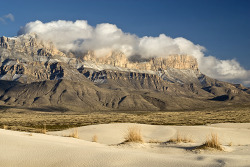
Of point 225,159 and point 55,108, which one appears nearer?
point 225,159

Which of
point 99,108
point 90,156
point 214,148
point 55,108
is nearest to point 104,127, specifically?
point 214,148

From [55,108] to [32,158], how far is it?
174062 millimetres

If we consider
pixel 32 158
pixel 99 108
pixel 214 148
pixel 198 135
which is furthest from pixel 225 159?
pixel 99 108

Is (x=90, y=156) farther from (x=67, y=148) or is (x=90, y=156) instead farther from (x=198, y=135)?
(x=198, y=135)

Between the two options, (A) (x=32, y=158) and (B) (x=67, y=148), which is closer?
(A) (x=32, y=158)

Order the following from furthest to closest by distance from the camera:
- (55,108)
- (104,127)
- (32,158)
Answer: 1. (55,108)
2. (104,127)
3. (32,158)

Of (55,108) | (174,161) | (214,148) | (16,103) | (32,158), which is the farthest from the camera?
(16,103)

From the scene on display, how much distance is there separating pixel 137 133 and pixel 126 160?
4.48 metres

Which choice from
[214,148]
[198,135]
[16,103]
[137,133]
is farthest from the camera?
[16,103]

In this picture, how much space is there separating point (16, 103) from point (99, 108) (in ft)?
179

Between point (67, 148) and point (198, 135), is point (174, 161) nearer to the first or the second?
point (67, 148)

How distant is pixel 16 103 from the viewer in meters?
198

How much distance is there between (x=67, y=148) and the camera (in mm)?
9016

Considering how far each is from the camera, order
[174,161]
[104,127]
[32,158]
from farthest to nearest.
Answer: [104,127] < [32,158] < [174,161]
